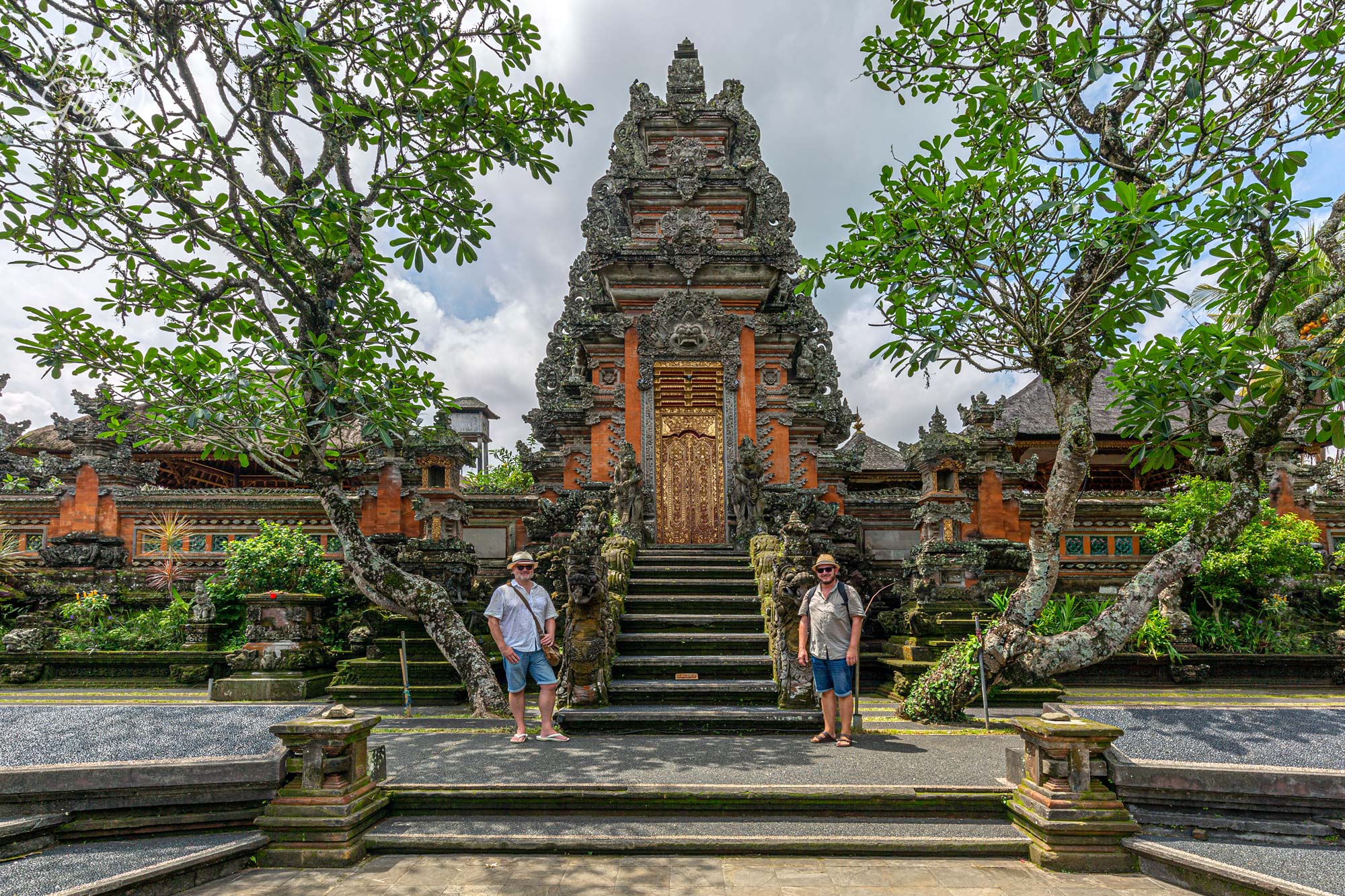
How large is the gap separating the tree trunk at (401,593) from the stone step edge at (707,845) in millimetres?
2956

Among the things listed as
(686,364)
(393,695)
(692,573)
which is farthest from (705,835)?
(686,364)

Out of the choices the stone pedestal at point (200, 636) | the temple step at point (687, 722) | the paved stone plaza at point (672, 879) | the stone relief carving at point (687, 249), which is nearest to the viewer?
the paved stone plaza at point (672, 879)

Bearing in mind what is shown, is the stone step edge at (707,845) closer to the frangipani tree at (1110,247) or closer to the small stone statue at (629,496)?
the frangipani tree at (1110,247)

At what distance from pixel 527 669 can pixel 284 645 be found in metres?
4.14

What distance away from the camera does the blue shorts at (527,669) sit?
5.65 m

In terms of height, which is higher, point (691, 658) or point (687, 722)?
point (691, 658)

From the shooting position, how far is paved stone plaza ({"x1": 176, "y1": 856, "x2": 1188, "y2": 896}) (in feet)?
11.6

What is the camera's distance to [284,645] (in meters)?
8.16

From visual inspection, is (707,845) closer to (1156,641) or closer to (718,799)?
(718,799)

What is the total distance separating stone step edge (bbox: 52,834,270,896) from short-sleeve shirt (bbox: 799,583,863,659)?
4.00m

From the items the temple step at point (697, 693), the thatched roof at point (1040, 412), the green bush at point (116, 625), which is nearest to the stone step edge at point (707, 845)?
the temple step at point (697, 693)

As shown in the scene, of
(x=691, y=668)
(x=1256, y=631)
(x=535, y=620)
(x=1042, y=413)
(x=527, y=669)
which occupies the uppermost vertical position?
(x=1042, y=413)

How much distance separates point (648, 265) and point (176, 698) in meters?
9.23

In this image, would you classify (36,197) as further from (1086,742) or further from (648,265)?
(1086,742)
